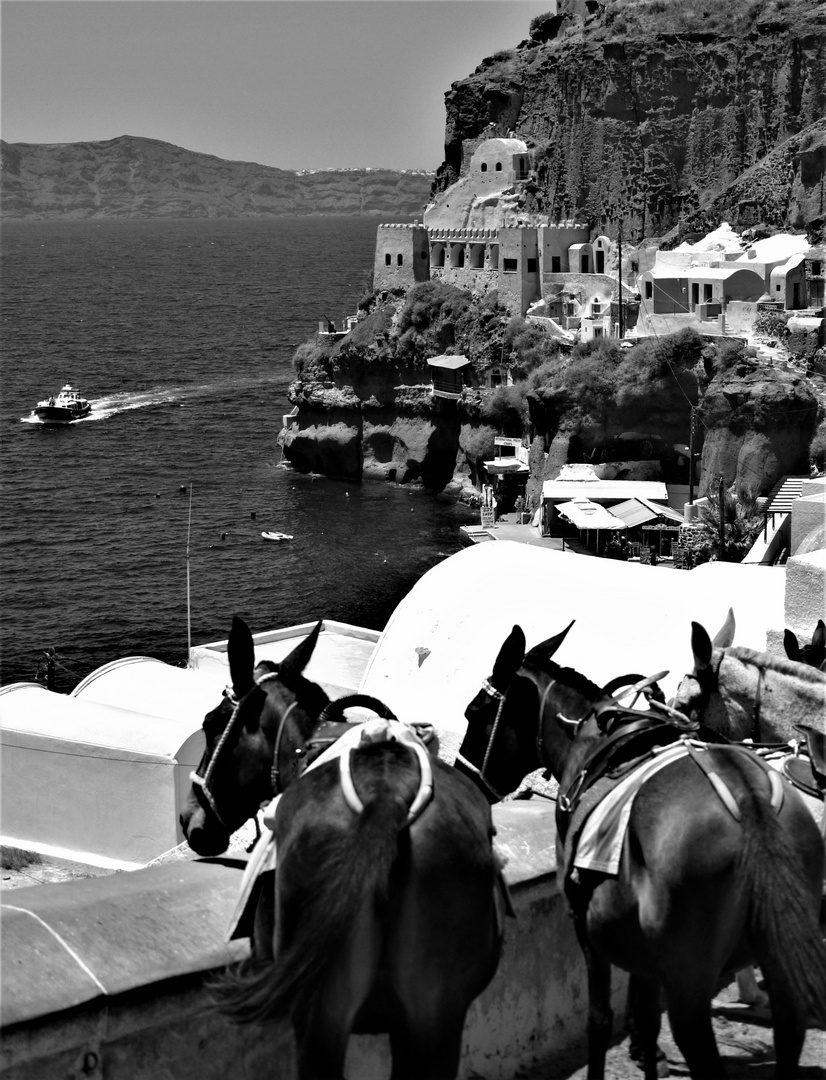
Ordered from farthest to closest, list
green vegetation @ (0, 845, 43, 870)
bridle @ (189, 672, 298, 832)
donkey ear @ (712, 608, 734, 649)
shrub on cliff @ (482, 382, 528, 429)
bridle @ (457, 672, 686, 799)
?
shrub on cliff @ (482, 382, 528, 429) → green vegetation @ (0, 845, 43, 870) → donkey ear @ (712, 608, 734, 649) → bridle @ (457, 672, 686, 799) → bridle @ (189, 672, 298, 832)

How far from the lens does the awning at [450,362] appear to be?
293ft

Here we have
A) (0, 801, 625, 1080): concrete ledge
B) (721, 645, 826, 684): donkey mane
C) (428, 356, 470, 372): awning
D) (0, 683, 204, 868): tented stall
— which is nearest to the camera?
(0, 801, 625, 1080): concrete ledge

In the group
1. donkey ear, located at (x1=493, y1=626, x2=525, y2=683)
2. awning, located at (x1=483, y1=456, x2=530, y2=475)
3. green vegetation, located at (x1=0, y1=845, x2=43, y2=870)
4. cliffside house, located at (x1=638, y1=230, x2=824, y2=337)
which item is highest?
cliffside house, located at (x1=638, y1=230, x2=824, y2=337)

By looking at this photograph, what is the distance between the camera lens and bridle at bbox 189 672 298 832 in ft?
24.8

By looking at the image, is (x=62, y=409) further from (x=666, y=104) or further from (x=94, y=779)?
(x=94, y=779)

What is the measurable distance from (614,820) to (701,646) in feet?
6.18

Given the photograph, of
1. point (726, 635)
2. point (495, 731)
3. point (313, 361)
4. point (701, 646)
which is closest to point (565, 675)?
point (495, 731)

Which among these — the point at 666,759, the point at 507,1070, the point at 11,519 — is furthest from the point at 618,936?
the point at 11,519

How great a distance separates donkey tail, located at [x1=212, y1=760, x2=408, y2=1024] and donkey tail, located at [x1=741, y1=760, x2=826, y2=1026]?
156 centimetres

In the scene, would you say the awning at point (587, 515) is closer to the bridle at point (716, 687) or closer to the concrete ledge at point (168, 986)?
the bridle at point (716, 687)

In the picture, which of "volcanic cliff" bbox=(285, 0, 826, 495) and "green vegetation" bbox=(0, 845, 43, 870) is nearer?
"green vegetation" bbox=(0, 845, 43, 870)

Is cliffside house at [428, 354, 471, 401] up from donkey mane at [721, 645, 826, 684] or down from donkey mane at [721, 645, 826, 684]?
down

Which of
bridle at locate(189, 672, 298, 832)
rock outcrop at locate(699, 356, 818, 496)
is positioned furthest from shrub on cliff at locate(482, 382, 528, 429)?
bridle at locate(189, 672, 298, 832)

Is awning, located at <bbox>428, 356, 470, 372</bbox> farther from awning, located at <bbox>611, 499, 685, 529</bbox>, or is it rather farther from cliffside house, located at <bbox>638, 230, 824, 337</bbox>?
awning, located at <bbox>611, 499, 685, 529</bbox>
